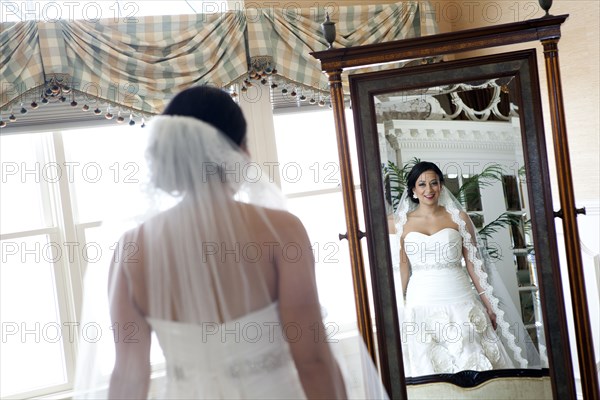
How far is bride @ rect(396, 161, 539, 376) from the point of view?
248 centimetres

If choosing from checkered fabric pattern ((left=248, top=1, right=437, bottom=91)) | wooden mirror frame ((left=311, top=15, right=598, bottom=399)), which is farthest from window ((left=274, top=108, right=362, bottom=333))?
wooden mirror frame ((left=311, top=15, right=598, bottom=399))

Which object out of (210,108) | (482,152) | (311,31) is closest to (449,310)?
(482,152)

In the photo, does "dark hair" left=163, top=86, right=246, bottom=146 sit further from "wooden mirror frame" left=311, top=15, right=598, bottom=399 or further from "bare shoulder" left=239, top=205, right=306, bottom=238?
"wooden mirror frame" left=311, top=15, right=598, bottom=399

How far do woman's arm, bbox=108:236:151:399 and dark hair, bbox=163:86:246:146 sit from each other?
0.34 m

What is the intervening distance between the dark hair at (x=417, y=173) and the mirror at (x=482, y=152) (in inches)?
0.8

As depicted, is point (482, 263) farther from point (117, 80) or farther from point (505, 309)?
point (117, 80)

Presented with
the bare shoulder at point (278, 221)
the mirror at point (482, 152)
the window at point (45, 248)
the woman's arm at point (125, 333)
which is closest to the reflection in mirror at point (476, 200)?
the mirror at point (482, 152)

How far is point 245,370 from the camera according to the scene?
155cm

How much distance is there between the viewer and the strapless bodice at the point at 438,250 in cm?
248

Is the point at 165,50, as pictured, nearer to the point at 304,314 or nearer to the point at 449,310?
the point at 449,310

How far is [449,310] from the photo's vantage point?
2.49 metres

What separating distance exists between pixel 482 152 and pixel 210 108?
1255 millimetres

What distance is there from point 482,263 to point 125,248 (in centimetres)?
140

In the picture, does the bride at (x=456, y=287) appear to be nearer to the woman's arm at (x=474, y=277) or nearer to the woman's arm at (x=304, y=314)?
the woman's arm at (x=474, y=277)
